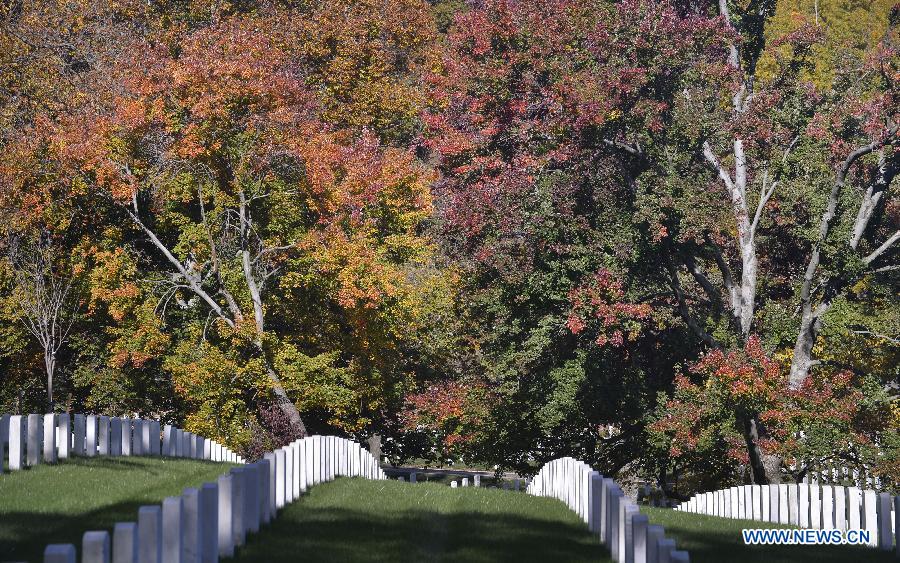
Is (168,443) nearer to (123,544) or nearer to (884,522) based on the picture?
(884,522)

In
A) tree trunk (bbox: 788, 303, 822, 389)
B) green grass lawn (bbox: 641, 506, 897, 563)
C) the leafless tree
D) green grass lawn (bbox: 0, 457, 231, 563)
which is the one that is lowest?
green grass lawn (bbox: 641, 506, 897, 563)

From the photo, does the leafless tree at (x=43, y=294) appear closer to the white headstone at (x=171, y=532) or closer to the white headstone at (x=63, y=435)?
the white headstone at (x=63, y=435)

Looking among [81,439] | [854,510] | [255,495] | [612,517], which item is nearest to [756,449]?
[854,510]

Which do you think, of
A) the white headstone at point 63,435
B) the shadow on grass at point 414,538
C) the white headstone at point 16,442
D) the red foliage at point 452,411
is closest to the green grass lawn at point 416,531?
the shadow on grass at point 414,538

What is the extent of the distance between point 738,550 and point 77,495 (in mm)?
7475

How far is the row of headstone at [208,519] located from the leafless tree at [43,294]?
24.0 metres

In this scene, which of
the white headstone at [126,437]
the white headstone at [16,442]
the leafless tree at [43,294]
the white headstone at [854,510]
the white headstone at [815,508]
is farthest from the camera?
the leafless tree at [43,294]

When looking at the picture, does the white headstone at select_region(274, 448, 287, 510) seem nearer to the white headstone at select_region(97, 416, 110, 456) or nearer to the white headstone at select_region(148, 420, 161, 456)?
the white headstone at select_region(97, 416, 110, 456)

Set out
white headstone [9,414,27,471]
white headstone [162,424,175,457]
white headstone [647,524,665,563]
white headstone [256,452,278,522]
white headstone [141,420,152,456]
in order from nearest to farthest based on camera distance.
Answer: white headstone [647,524,665,563] → white headstone [256,452,278,522] → white headstone [9,414,27,471] → white headstone [141,420,152,456] → white headstone [162,424,175,457]

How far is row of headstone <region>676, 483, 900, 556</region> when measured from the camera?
13508mm

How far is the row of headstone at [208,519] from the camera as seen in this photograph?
6758 mm

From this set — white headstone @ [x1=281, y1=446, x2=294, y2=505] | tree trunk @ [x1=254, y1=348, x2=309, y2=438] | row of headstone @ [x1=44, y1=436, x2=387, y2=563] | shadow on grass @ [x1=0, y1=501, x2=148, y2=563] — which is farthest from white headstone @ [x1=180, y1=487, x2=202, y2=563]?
tree trunk @ [x1=254, y1=348, x2=309, y2=438]

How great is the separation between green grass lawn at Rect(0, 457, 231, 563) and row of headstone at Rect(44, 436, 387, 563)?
672mm

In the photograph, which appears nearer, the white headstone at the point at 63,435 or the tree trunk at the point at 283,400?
the white headstone at the point at 63,435
